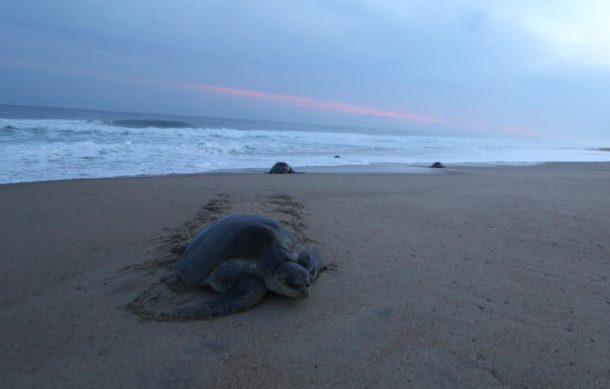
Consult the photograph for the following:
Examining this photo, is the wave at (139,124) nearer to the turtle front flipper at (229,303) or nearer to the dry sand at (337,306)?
the dry sand at (337,306)

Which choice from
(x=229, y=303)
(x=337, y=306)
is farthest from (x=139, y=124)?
(x=337, y=306)

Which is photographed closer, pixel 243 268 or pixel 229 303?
pixel 229 303

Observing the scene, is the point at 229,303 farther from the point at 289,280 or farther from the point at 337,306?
the point at 337,306

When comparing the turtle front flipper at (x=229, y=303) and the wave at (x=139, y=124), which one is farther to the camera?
the wave at (x=139, y=124)

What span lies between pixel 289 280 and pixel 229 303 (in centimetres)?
47

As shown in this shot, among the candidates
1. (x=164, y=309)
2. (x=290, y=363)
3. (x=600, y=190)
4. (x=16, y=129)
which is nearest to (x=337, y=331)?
(x=290, y=363)

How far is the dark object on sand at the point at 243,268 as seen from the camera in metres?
2.94

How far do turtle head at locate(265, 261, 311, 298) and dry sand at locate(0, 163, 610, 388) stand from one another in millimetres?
96

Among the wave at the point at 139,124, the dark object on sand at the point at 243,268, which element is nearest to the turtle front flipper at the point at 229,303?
the dark object on sand at the point at 243,268

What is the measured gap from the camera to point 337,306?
3.05 meters

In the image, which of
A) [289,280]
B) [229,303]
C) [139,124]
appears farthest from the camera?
[139,124]

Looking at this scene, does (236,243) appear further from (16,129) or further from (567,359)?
(16,129)

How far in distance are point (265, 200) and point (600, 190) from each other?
791 centimetres

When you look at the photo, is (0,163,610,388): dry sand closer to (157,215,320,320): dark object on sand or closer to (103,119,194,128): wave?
(157,215,320,320): dark object on sand
